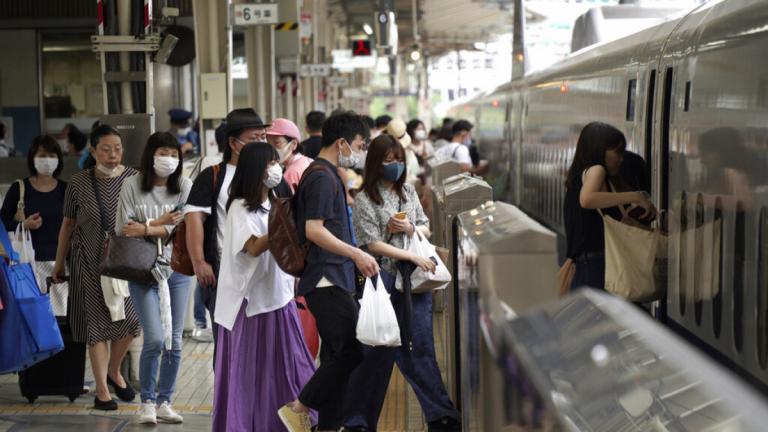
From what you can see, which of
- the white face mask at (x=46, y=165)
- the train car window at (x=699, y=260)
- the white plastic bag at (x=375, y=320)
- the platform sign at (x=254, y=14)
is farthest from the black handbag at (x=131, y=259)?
the platform sign at (x=254, y=14)

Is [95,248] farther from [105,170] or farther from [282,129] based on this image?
[282,129]

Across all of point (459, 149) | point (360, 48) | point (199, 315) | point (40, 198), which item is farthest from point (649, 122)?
point (360, 48)

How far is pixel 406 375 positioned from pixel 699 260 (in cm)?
177

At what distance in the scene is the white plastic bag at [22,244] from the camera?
25.7 ft

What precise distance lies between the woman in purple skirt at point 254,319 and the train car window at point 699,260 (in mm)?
1980

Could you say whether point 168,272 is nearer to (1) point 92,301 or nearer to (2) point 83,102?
(1) point 92,301

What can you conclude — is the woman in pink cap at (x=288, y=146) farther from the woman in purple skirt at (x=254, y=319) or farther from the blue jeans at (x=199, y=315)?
the blue jeans at (x=199, y=315)

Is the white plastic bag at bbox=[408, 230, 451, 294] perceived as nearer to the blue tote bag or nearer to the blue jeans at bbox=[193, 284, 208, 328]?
the blue tote bag

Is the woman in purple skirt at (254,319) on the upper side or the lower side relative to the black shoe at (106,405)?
upper

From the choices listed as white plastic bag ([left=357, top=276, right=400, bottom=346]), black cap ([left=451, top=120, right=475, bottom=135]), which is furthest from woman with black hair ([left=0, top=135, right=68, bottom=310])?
black cap ([left=451, top=120, right=475, bottom=135])

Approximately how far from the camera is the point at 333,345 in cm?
586

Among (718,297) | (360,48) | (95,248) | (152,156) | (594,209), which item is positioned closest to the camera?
(718,297)

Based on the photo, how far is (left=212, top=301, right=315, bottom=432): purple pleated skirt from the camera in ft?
19.7

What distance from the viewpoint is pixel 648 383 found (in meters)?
1.91
